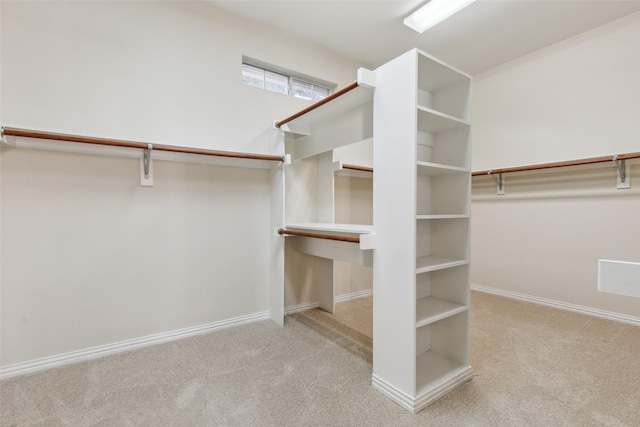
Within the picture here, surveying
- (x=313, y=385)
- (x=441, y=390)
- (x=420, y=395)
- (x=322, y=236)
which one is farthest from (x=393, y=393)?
(x=322, y=236)

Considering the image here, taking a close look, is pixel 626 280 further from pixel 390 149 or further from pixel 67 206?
pixel 67 206

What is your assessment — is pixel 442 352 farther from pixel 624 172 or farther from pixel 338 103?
pixel 624 172

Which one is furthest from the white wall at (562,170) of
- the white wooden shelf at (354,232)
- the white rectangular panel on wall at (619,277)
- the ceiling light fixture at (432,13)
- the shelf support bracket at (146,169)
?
the shelf support bracket at (146,169)

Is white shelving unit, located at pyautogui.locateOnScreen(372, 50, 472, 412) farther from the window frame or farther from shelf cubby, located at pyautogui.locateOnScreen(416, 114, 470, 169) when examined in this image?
the window frame

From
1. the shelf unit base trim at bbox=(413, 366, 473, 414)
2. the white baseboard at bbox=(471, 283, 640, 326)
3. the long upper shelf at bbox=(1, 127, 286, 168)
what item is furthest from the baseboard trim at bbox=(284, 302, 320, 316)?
the white baseboard at bbox=(471, 283, 640, 326)

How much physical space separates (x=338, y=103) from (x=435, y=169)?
770 mm

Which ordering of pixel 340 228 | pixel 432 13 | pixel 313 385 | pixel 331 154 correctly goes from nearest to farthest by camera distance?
1. pixel 313 385
2. pixel 340 228
3. pixel 432 13
4. pixel 331 154

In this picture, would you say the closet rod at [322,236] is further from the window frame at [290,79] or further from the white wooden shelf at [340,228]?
the window frame at [290,79]

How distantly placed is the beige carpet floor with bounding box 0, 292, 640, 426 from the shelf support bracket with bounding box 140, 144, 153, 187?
3.82ft

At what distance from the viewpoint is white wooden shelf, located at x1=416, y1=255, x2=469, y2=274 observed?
1.52 meters

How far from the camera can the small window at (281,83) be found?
2.63 meters

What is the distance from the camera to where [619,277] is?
60 cm

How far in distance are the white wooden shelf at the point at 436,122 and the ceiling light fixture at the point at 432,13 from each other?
1164mm

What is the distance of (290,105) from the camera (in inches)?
108
